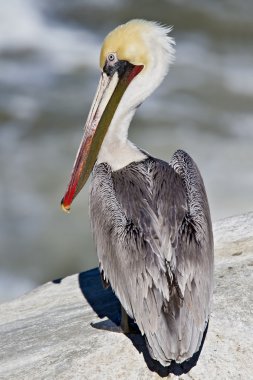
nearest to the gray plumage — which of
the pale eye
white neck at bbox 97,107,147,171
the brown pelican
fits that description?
the brown pelican

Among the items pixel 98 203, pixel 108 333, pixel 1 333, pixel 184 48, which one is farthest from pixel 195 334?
pixel 184 48

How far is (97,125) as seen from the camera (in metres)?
5.87

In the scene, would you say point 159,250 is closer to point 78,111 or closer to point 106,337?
point 106,337

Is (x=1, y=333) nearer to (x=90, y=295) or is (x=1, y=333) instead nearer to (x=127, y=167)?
(x=90, y=295)

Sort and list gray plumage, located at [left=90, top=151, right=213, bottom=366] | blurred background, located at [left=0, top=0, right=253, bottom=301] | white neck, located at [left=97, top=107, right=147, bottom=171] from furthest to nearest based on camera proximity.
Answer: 1. blurred background, located at [left=0, top=0, right=253, bottom=301]
2. white neck, located at [left=97, top=107, right=147, bottom=171]
3. gray plumage, located at [left=90, top=151, right=213, bottom=366]

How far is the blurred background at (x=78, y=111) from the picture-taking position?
12.2 m

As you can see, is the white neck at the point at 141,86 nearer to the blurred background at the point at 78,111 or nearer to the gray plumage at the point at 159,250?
the gray plumage at the point at 159,250

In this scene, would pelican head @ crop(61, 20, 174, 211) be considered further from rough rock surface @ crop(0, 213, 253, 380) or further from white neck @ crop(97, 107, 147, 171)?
rough rock surface @ crop(0, 213, 253, 380)

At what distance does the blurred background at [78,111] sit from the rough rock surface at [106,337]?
5378mm

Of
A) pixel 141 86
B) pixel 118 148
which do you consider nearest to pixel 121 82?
pixel 141 86

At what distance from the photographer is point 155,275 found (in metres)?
4.57

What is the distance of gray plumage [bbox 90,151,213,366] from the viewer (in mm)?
4465

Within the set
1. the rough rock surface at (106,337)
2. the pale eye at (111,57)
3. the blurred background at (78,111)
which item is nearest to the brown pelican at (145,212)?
the pale eye at (111,57)

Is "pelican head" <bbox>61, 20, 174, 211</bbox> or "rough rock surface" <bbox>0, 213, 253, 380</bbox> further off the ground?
"pelican head" <bbox>61, 20, 174, 211</bbox>
